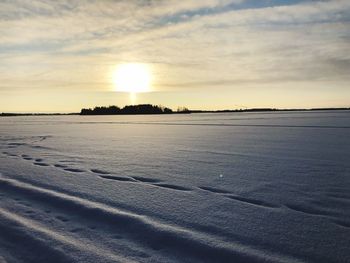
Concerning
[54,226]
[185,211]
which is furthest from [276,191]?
[54,226]

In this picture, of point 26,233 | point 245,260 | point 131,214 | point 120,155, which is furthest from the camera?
point 120,155

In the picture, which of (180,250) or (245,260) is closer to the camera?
(245,260)

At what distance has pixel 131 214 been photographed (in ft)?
9.30

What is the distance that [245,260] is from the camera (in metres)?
1.96

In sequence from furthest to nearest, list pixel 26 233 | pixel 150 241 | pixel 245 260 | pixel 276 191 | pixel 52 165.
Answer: pixel 52 165 < pixel 276 191 < pixel 26 233 < pixel 150 241 < pixel 245 260

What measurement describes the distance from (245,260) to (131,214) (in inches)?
48.0

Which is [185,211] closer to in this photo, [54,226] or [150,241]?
[150,241]

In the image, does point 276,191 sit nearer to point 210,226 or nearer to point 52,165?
point 210,226

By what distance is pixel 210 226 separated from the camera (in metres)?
2.53

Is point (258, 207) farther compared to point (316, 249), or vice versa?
point (258, 207)

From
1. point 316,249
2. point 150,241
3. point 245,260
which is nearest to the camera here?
point 245,260

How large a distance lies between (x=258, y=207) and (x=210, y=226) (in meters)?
0.69

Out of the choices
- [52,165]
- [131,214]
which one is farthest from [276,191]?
[52,165]

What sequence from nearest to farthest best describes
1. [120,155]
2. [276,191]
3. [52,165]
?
[276,191] → [52,165] → [120,155]
